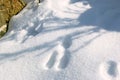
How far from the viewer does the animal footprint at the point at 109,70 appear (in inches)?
88.1

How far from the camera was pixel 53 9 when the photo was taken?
3035 mm

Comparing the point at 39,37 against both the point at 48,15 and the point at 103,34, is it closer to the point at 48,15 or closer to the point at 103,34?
the point at 48,15

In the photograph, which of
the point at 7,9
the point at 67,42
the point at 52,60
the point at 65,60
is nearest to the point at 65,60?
the point at 65,60

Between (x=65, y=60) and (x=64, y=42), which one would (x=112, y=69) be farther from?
(x=64, y=42)

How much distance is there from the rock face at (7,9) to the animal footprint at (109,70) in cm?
131

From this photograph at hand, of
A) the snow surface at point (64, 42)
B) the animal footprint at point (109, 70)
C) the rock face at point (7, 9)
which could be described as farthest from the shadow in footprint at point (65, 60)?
the rock face at point (7, 9)

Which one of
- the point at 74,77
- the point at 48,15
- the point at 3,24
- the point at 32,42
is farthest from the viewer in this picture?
the point at 3,24

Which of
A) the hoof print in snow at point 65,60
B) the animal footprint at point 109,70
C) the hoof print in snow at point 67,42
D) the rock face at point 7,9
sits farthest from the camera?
the rock face at point 7,9

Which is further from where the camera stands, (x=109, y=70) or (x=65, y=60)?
(x=65, y=60)

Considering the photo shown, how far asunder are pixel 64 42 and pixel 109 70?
535mm

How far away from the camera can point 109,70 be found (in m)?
2.30

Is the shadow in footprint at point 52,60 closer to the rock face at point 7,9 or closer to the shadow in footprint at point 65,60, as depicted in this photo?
the shadow in footprint at point 65,60

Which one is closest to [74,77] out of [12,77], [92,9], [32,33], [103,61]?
[103,61]

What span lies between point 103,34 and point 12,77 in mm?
911
